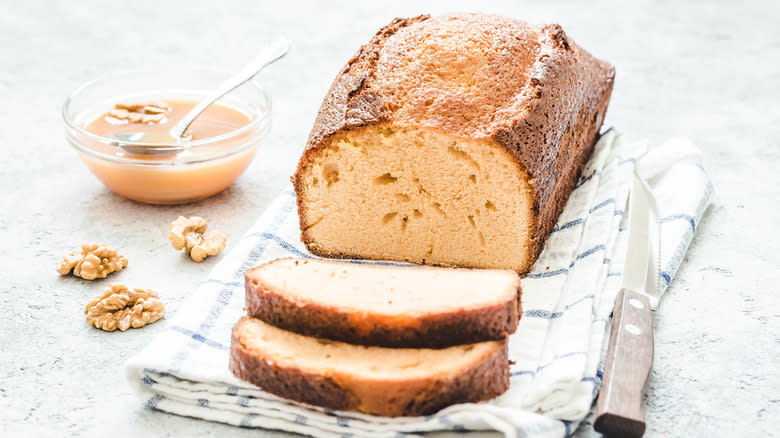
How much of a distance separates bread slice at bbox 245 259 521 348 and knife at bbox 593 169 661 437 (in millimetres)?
365

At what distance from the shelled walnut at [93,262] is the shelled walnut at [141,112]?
775 mm

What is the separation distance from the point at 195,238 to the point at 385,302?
4.33ft

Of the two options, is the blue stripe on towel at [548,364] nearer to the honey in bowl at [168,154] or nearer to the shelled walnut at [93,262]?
the shelled walnut at [93,262]

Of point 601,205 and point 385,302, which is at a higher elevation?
point 385,302

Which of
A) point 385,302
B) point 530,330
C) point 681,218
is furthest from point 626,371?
point 681,218

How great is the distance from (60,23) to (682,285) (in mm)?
4865

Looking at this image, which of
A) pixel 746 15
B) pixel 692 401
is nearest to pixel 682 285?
pixel 692 401

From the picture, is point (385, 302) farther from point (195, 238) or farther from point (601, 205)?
point (601, 205)

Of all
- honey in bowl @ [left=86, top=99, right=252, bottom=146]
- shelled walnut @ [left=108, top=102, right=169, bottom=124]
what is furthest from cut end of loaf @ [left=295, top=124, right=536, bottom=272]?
shelled walnut @ [left=108, top=102, right=169, bottom=124]

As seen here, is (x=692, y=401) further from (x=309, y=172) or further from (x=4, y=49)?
(x=4, y=49)

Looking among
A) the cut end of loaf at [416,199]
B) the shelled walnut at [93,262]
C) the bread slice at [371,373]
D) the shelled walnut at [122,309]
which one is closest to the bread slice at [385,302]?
the bread slice at [371,373]

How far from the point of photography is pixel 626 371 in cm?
273

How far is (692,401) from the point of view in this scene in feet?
9.54

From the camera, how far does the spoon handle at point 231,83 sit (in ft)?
13.5
